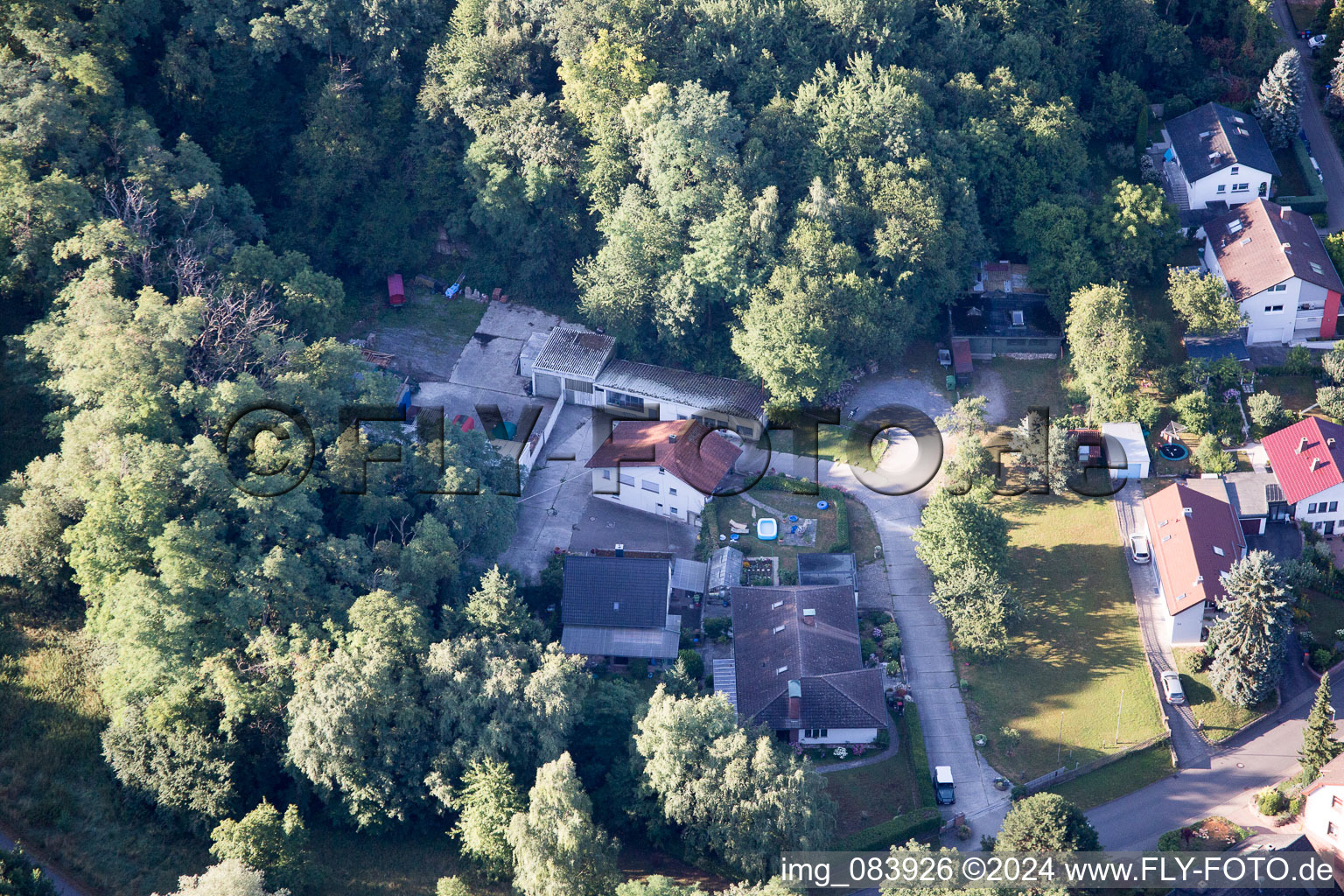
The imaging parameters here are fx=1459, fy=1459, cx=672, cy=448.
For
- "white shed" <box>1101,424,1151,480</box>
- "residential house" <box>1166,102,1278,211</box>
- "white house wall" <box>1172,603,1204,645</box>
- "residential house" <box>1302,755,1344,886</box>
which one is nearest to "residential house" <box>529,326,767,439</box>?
"white shed" <box>1101,424,1151,480</box>

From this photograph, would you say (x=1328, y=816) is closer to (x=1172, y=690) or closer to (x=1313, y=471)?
(x=1172, y=690)

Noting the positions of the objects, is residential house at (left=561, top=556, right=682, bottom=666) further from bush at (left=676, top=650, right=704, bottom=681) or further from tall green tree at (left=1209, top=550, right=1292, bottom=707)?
tall green tree at (left=1209, top=550, right=1292, bottom=707)

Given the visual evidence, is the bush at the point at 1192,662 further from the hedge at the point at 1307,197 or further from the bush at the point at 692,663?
the hedge at the point at 1307,197

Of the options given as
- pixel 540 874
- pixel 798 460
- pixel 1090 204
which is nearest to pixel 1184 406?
pixel 1090 204

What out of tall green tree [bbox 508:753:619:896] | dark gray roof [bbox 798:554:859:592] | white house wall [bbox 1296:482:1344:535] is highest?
white house wall [bbox 1296:482:1344:535]

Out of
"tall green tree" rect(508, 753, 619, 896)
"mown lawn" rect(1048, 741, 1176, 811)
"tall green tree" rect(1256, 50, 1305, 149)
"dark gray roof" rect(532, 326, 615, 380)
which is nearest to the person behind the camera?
"tall green tree" rect(508, 753, 619, 896)
